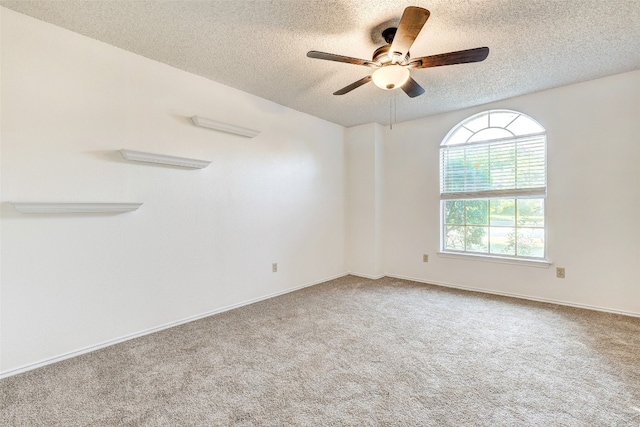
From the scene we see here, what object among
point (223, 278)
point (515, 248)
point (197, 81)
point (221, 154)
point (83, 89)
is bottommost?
point (223, 278)

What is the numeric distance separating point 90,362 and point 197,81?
2.49m

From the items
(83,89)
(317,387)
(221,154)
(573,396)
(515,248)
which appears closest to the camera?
(573,396)

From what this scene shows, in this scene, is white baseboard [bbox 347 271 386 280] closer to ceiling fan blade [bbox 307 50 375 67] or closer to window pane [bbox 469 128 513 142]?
window pane [bbox 469 128 513 142]

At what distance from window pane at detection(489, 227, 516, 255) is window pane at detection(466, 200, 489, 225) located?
6.1 inches

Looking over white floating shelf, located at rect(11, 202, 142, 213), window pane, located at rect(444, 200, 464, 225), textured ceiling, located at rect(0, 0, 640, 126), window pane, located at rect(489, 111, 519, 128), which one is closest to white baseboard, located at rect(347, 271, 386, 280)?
window pane, located at rect(444, 200, 464, 225)

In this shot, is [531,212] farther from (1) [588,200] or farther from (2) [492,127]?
(2) [492,127]

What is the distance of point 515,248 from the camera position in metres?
3.57

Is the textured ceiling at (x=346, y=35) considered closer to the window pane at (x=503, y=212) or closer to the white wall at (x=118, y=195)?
the white wall at (x=118, y=195)

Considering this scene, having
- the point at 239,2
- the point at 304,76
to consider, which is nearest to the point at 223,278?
the point at 304,76

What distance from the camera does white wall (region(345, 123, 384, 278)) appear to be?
14.7 ft

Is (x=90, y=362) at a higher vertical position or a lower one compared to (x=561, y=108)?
lower

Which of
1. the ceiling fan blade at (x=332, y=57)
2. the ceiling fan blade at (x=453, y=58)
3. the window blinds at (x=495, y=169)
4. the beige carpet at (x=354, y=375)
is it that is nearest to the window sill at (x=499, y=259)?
the beige carpet at (x=354, y=375)

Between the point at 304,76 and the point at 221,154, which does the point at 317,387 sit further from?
the point at 304,76

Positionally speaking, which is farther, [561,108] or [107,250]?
[561,108]
